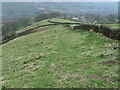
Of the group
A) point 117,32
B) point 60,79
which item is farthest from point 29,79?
point 117,32

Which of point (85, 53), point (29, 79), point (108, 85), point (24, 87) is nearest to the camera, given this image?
point (108, 85)

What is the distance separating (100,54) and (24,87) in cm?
1047

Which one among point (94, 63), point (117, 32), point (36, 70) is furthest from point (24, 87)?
point (117, 32)

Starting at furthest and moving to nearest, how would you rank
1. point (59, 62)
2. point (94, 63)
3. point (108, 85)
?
point (59, 62) < point (94, 63) < point (108, 85)

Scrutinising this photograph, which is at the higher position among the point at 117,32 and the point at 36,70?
the point at 117,32

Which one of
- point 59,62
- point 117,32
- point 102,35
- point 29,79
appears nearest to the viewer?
point 29,79

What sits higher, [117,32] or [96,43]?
[117,32]

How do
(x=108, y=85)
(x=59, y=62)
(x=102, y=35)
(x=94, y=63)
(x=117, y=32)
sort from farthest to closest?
(x=102, y=35), (x=117, y=32), (x=59, y=62), (x=94, y=63), (x=108, y=85)

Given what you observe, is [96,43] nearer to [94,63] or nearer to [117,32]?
[117,32]

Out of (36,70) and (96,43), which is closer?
(36,70)

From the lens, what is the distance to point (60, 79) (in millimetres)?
14500

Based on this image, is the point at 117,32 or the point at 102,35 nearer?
the point at 117,32

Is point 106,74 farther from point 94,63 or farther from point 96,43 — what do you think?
point 96,43

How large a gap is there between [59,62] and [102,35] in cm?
1302
